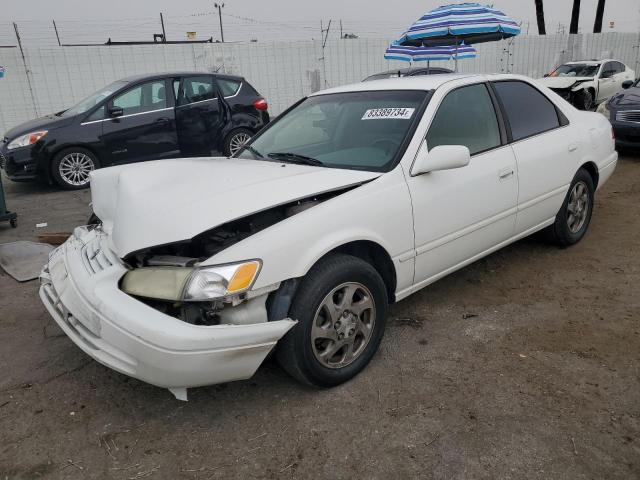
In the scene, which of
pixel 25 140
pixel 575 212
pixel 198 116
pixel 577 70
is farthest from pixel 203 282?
pixel 577 70

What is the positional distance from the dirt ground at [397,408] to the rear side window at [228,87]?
568 cm

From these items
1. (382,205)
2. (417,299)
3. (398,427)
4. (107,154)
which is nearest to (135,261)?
(382,205)

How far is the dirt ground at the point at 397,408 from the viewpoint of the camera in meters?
2.20

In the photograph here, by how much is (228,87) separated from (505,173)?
243 inches

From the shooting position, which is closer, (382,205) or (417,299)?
(382,205)

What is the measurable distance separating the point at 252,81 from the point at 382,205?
1369 centimetres

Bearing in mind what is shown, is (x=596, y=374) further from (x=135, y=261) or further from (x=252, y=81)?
(x=252, y=81)

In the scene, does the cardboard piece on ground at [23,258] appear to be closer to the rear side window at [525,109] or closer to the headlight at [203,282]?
the headlight at [203,282]

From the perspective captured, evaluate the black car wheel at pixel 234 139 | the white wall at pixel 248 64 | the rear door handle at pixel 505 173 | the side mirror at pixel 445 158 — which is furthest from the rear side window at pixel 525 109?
the white wall at pixel 248 64

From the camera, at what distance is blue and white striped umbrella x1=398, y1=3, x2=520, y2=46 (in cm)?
769

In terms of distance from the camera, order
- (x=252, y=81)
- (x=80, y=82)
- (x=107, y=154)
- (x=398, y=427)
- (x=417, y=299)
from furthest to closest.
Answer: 1. (x=252, y=81)
2. (x=80, y=82)
3. (x=107, y=154)
4. (x=417, y=299)
5. (x=398, y=427)

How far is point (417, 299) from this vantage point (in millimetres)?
3705

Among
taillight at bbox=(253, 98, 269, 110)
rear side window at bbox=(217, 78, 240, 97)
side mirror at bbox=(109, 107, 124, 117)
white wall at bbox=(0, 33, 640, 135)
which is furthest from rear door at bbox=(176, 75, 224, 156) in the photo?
white wall at bbox=(0, 33, 640, 135)

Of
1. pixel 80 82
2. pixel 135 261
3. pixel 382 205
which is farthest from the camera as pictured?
pixel 80 82
